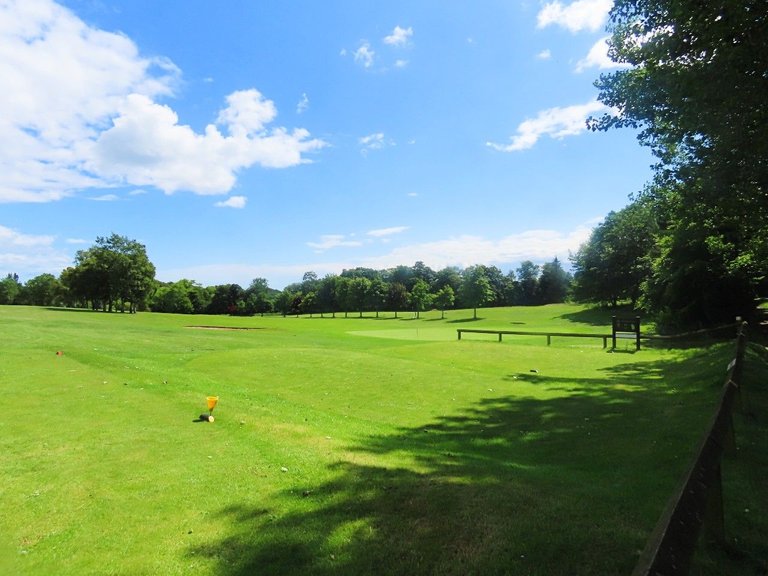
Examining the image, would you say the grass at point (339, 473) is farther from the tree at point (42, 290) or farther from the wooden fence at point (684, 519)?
the tree at point (42, 290)

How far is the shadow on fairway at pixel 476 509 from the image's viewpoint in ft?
12.9

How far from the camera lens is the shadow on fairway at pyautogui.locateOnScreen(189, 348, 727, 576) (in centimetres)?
394

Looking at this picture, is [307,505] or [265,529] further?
[307,505]

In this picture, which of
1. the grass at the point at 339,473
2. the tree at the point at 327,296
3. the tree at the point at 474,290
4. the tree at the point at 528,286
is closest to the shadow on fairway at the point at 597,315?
the tree at the point at 474,290

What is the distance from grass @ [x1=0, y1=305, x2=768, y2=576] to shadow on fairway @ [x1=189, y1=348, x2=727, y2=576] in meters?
0.02

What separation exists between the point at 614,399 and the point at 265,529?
10720 millimetres

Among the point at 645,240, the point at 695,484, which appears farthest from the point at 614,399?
the point at 645,240

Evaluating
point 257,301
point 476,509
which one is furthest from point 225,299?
point 476,509

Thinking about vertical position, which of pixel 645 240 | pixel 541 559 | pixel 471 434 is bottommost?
pixel 471 434

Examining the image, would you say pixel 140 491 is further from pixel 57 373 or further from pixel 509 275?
pixel 509 275

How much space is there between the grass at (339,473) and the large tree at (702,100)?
5985mm

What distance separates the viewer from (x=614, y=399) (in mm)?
12492

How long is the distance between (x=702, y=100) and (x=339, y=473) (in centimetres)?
1170

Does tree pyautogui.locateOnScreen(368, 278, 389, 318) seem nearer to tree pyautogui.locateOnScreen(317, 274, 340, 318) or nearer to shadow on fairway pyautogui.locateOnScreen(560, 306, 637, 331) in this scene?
tree pyautogui.locateOnScreen(317, 274, 340, 318)
